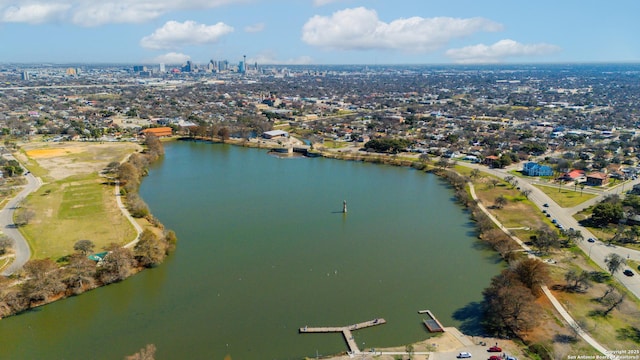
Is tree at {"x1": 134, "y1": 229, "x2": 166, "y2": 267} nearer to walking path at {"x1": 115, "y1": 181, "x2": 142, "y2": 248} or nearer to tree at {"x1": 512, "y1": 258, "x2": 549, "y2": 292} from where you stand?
walking path at {"x1": 115, "y1": 181, "x2": 142, "y2": 248}

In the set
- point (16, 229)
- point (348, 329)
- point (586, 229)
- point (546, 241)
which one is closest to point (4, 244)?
point (16, 229)

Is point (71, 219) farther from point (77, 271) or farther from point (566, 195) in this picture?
point (566, 195)

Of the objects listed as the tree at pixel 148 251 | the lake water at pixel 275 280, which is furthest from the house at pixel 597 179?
the tree at pixel 148 251

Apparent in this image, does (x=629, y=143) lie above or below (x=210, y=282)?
above

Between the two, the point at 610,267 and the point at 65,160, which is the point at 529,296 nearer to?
the point at 610,267

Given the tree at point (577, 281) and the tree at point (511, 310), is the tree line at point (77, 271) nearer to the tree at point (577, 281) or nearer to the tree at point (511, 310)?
the tree at point (511, 310)

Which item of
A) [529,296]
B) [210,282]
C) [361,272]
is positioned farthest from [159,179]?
[529,296]

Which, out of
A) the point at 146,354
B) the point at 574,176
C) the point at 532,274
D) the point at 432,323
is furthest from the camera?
the point at 574,176
